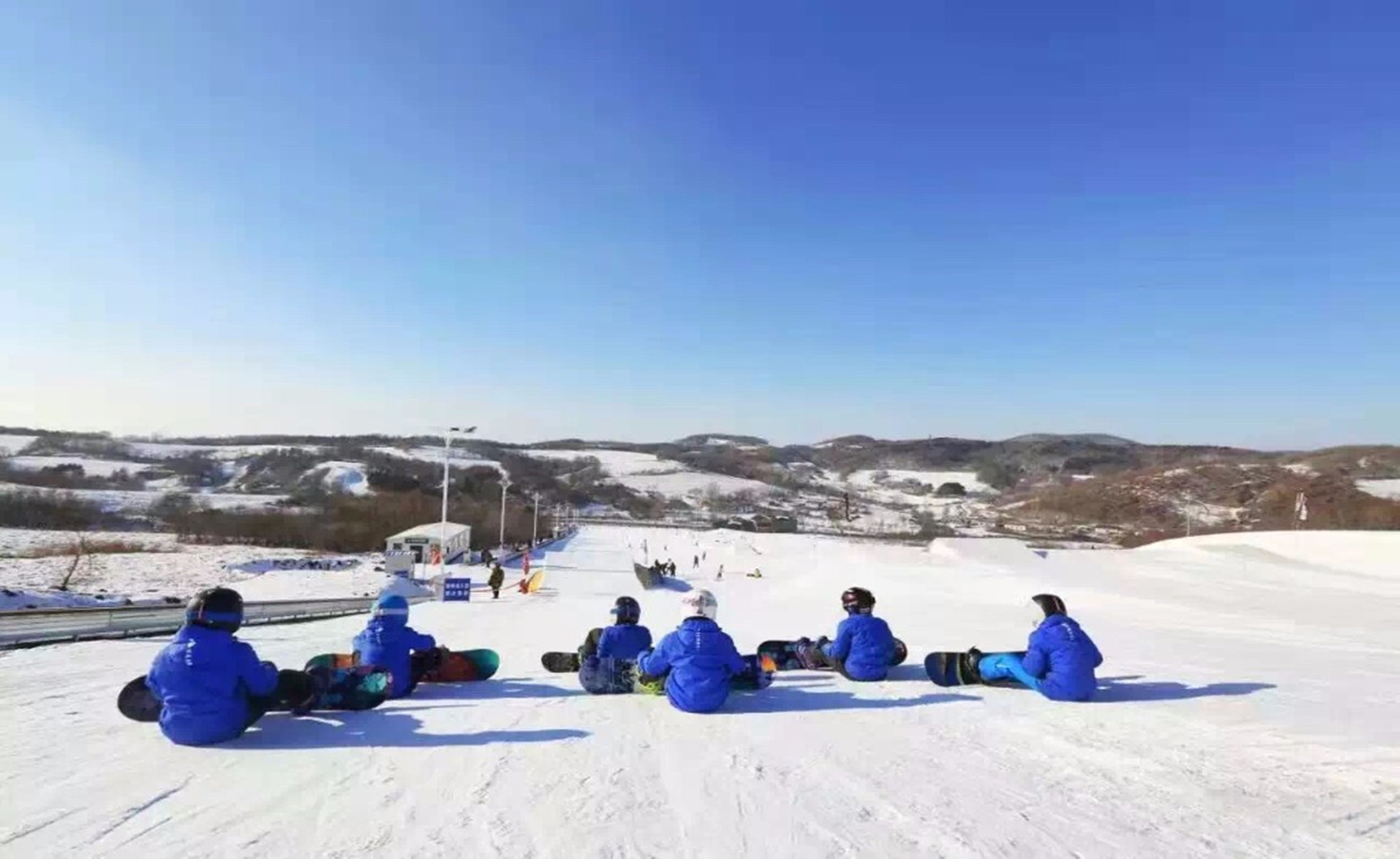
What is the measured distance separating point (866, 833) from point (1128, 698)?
459 centimetres

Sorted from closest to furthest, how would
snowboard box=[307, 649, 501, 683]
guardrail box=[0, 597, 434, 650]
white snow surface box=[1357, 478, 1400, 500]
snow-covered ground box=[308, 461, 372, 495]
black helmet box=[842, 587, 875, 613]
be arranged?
snowboard box=[307, 649, 501, 683]
black helmet box=[842, 587, 875, 613]
guardrail box=[0, 597, 434, 650]
white snow surface box=[1357, 478, 1400, 500]
snow-covered ground box=[308, 461, 372, 495]

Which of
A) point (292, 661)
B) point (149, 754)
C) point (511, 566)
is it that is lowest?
point (511, 566)

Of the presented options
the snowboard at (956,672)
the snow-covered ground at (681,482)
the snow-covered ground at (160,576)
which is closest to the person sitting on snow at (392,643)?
the snowboard at (956,672)

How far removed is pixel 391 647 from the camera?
687 cm

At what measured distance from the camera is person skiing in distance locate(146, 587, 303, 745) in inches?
196

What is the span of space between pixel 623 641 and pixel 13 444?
177123 millimetres

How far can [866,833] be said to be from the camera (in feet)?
12.3

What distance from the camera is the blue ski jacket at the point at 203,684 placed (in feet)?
16.3

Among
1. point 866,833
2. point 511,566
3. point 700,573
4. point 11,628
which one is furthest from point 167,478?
point 866,833

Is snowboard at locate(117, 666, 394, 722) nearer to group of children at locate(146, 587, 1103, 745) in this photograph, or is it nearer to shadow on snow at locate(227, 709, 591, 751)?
group of children at locate(146, 587, 1103, 745)

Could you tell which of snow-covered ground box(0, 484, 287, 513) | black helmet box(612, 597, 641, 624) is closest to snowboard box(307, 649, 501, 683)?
black helmet box(612, 597, 641, 624)

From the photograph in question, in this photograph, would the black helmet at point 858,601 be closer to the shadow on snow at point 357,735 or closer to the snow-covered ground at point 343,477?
the shadow on snow at point 357,735

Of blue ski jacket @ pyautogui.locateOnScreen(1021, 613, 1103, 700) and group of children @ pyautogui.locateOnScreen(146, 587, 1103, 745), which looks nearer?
group of children @ pyautogui.locateOnScreen(146, 587, 1103, 745)

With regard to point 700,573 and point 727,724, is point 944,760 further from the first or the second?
point 700,573
